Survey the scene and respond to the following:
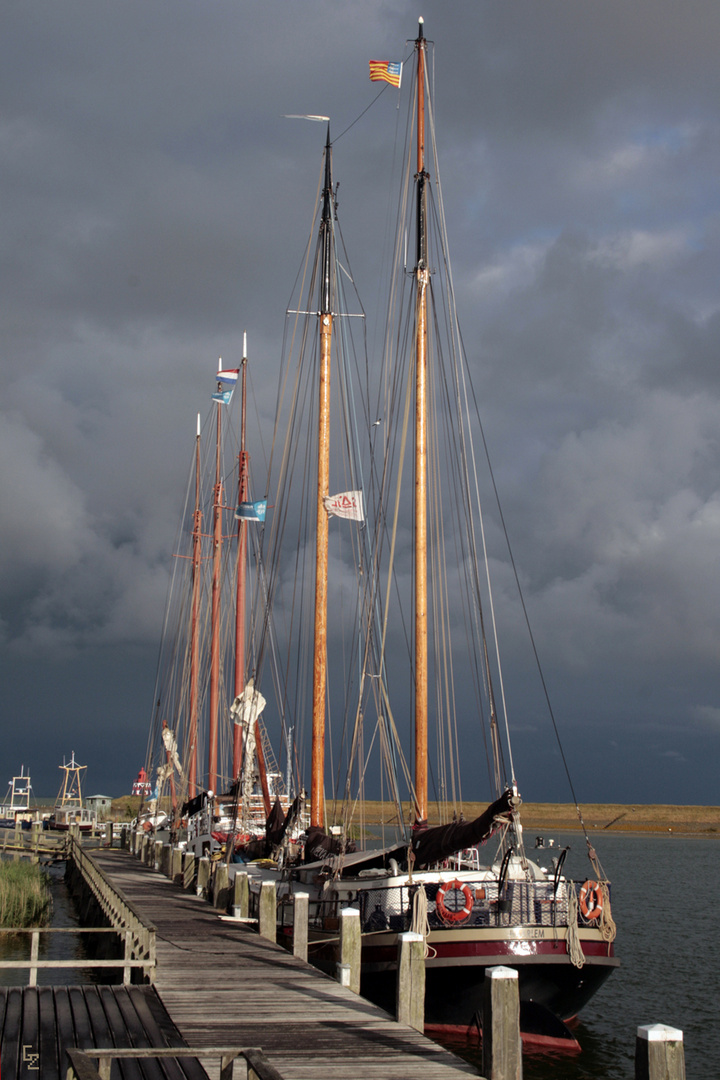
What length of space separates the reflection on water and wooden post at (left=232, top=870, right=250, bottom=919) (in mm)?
4244

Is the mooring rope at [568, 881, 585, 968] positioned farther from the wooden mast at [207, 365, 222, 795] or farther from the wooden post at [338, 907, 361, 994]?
the wooden mast at [207, 365, 222, 795]

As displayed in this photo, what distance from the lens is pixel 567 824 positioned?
133250mm

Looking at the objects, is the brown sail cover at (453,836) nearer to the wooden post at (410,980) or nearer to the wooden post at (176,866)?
the wooden post at (410,980)

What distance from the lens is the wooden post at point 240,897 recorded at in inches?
951

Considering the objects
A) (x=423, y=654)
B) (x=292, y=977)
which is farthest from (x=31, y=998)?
(x=423, y=654)

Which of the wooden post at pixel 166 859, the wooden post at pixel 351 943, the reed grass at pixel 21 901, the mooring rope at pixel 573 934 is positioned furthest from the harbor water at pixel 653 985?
the reed grass at pixel 21 901

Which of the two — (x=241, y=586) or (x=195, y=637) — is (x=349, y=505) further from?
(x=195, y=637)

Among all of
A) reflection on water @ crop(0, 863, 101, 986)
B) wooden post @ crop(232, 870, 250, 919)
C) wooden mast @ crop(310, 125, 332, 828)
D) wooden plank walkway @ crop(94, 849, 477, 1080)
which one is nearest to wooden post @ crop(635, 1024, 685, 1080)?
wooden plank walkway @ crop(94, 849, 477, 1080)

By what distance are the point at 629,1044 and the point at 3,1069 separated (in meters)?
16.6

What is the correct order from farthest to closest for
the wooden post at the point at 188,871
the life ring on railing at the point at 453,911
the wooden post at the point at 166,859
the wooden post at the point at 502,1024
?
the wooden post at the point at 166,859
the wooden post at the point at 188,871
the life ring on railing at the point at 453,911
the wooden post at the point at 502,1024

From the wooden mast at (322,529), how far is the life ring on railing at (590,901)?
13901mm

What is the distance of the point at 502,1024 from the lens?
1074 cm

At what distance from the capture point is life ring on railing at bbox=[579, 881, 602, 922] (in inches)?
826

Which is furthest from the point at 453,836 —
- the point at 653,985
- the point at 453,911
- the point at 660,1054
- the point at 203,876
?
the point at 660,1054
